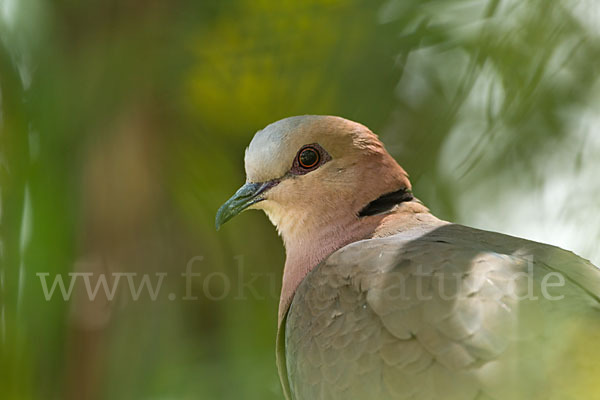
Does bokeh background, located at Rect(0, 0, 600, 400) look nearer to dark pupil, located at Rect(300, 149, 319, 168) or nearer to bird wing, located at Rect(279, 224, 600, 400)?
bird wing, located at Rect(279, 224, 600, 400)

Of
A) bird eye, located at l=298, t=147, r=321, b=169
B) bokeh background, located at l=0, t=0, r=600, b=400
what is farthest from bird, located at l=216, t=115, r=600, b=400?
bokeh background, located at l=0, t=0, r=600, b=400

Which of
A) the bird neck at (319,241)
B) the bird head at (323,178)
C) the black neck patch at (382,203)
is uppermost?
the bird head at (323,178)

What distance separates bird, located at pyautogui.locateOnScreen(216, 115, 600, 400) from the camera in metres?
1.39

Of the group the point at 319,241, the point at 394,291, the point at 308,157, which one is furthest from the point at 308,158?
the point at 394,291

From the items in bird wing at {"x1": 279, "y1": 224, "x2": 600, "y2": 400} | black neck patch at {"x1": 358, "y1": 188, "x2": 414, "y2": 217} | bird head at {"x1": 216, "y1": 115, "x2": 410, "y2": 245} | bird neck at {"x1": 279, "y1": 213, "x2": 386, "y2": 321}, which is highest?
bird head at {"x1": 216, "y1": 115, "x2": 410, "y2": 245}

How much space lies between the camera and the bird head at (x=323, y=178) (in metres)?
2.67

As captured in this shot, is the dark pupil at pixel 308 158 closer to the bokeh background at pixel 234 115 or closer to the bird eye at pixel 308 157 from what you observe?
the bird eye at pixel 308 157

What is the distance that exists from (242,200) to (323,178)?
0.41 meters

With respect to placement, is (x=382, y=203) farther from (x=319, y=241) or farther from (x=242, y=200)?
(x=242, y=200)

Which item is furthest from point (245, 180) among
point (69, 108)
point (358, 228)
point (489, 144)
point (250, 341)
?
point (489, 144)

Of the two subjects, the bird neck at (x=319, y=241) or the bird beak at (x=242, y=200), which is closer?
the bird beak at (x=242, y=200)

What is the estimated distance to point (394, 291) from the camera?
192cm

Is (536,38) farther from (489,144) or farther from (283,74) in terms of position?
(283,74)

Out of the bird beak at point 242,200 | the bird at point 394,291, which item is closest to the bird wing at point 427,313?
the bird at point 394,291
